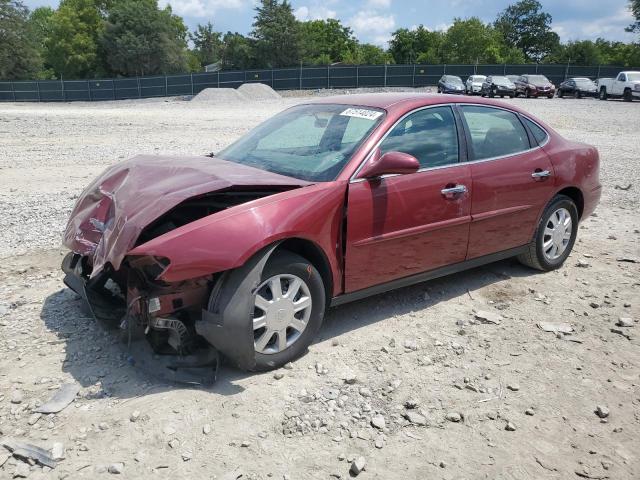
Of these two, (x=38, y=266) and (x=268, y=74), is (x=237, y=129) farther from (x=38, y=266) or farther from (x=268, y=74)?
(x=268, y=74)

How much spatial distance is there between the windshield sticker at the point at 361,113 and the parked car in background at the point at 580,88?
40.3m

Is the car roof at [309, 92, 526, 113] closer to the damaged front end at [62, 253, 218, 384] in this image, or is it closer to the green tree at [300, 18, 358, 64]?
the damaged front end at [62, 253, 218, 384]

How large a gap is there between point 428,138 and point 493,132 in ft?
2.70

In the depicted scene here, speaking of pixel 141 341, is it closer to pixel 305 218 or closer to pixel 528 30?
pixel 305 218

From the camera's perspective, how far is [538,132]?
5230 millimetres

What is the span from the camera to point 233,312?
3.26m

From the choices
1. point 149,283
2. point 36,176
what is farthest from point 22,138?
point 149,283

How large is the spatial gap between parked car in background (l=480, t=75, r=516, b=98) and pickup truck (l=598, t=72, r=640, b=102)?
18.3 ft

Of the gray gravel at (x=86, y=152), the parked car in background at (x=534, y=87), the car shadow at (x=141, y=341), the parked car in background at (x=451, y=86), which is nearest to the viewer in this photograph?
the car shadow at (x=141, y=341)

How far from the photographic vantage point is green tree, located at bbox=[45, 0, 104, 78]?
242 ft

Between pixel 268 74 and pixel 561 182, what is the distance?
150 feet

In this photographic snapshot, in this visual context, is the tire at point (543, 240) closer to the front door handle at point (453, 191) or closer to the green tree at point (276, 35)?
the front door handle at point (453, 191)

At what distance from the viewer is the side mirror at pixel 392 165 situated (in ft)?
12.3

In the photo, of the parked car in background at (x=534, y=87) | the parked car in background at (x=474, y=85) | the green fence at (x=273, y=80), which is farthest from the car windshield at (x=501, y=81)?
the green fence at (x=273, y=80)
